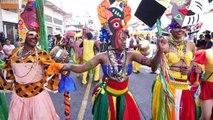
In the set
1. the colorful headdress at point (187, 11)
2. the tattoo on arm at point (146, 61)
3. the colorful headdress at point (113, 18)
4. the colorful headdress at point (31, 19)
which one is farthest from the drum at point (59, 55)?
the colorful headdress at point (187, 11)

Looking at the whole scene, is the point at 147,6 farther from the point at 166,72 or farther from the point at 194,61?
the point at 194,61

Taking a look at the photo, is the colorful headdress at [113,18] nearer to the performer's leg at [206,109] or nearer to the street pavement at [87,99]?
the performer's leg at [206,109]

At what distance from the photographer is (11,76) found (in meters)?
3.49

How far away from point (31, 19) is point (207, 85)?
109 inches

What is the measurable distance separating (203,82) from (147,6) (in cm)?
153

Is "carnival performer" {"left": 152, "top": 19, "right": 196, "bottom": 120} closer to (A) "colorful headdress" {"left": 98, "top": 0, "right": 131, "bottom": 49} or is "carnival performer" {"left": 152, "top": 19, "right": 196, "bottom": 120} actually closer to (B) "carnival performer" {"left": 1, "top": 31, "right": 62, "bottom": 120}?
(A) "colorful headdress" {"left": 98, "top": 0, "right": 131, "bottom": 49}

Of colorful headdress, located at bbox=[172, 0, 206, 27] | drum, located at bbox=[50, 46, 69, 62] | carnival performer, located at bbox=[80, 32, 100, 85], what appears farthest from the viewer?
carnival performer, located at bbox=[80, 32, 100, 85]

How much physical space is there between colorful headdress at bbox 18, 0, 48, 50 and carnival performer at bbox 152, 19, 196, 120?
190 centimetres

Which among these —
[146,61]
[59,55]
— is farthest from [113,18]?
[59,55]

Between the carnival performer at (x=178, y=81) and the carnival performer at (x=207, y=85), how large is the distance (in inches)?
5.6

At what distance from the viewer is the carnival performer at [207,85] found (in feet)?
12.1

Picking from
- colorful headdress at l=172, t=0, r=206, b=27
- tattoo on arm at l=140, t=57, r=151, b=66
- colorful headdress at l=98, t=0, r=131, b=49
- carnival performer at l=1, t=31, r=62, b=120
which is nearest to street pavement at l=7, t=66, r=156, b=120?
carnival performer at l=1, t=31, r=62, b=120

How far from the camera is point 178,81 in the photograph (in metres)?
3.82

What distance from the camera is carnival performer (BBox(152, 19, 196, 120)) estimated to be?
12.3ft
